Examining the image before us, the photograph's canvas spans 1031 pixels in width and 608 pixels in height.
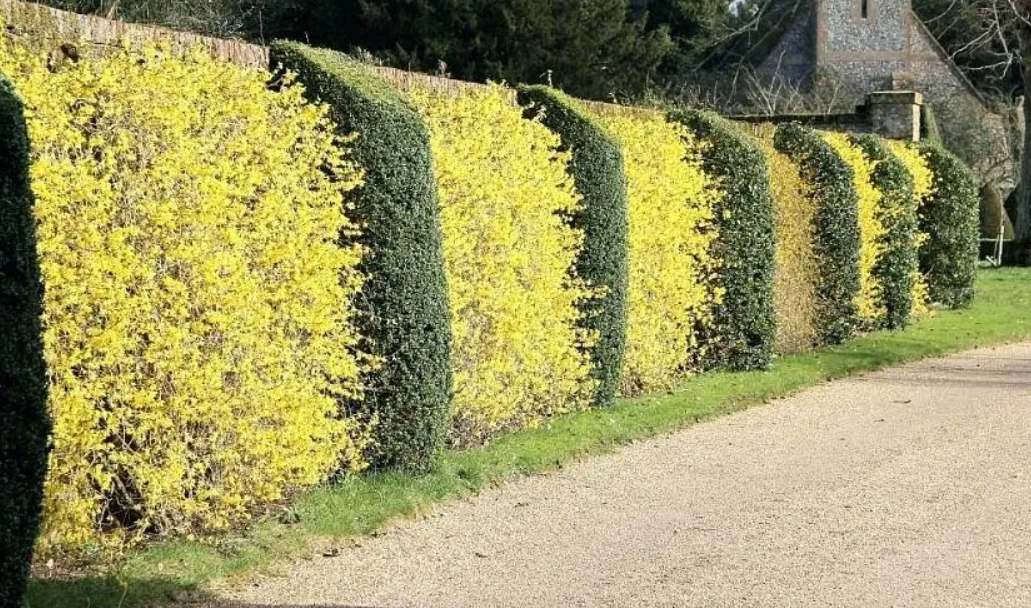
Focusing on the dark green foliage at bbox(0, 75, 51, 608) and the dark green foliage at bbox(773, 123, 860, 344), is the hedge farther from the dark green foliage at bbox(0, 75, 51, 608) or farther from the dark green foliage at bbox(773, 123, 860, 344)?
the dark green foliage at bbox(0, 75, 51, 608)

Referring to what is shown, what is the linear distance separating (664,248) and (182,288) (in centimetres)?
682

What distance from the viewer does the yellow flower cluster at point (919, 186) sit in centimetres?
1983

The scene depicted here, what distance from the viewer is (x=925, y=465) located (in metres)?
9.53

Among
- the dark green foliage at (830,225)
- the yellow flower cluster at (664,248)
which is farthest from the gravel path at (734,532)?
the dark green foliage at (830,225)

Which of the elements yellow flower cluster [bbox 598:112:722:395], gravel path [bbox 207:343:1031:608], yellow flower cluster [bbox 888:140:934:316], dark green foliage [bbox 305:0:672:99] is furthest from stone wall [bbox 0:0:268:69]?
dark green foliage [bbox 305:0:672:99]

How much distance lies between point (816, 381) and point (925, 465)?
4.58 m

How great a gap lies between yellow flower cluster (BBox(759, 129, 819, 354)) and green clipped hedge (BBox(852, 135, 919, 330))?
2325 mm

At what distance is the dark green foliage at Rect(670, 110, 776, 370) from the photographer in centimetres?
1367

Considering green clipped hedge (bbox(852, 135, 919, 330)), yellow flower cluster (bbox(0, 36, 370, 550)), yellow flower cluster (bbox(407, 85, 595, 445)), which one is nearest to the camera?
yellow flower cluster (bbox(0, 36, 370, 550))

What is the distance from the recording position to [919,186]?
66.2 feet

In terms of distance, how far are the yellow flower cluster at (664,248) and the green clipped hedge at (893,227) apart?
5.36 meters

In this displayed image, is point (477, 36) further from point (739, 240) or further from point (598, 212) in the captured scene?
point (598, 212)

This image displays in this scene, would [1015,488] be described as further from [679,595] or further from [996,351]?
[996,351]

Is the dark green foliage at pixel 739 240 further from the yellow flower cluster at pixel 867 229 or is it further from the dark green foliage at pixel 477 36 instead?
the dark green foliage at pixel 477 36
